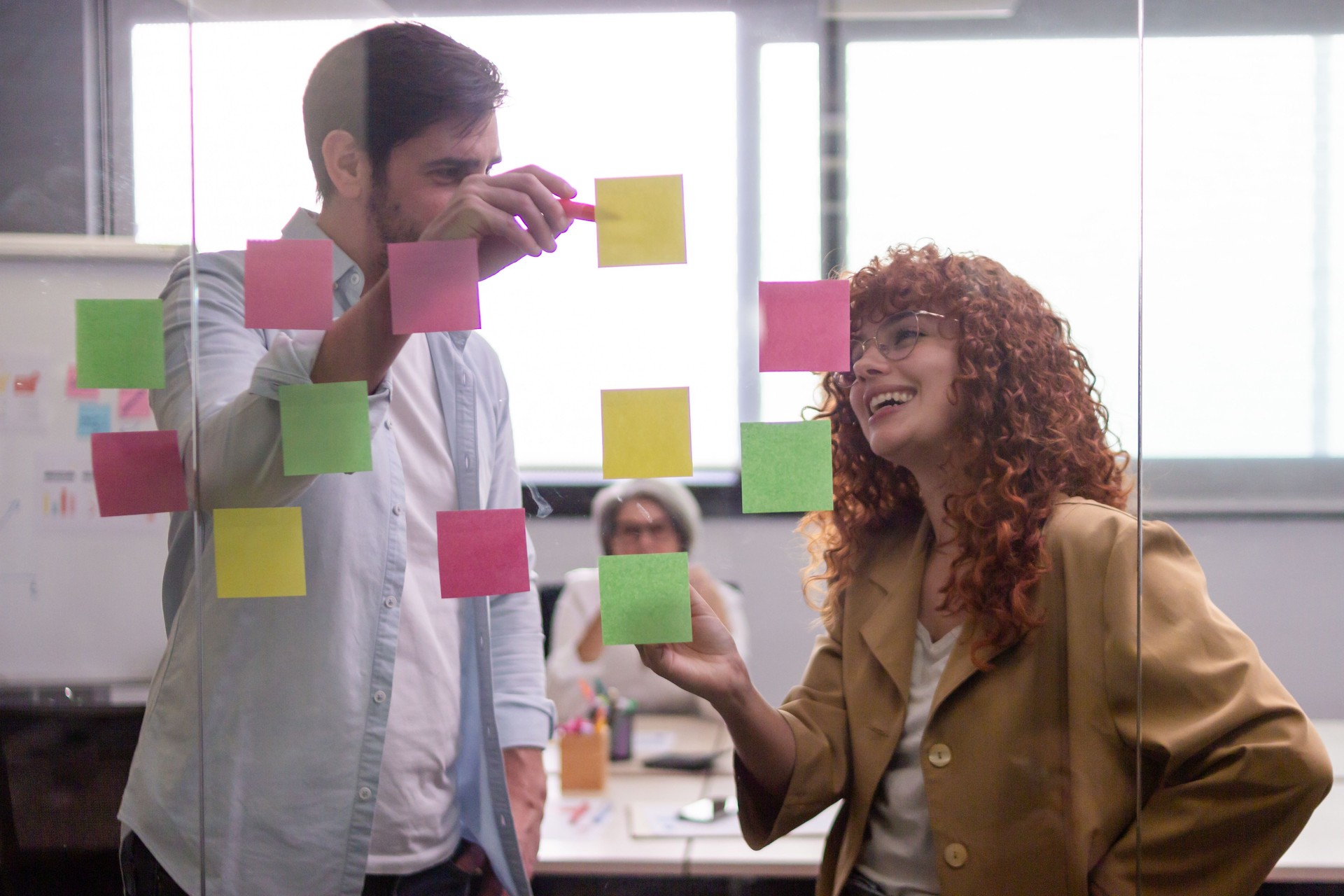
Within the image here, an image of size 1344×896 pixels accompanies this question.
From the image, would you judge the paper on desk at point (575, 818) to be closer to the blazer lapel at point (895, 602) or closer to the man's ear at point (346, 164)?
the blazer lapel at point (895, 602)

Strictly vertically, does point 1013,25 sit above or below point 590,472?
above

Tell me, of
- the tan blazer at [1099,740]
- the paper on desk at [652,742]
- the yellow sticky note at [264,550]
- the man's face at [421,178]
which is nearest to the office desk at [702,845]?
the paper on desk at [652,742]

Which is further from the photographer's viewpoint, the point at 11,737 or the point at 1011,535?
the point at 11,737

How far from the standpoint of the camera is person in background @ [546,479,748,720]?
98 cm

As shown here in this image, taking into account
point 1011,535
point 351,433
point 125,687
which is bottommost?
point 125,687

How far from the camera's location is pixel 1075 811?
953 millimetres

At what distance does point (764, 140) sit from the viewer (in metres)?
0.99

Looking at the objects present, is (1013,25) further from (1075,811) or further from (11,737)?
(11,737)

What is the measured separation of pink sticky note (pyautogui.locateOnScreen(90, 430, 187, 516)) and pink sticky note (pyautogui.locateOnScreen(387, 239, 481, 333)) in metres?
0.31

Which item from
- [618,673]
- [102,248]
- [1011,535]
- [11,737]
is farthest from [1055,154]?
[11,737]

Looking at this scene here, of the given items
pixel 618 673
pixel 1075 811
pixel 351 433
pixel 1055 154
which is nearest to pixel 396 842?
pixel 618 673

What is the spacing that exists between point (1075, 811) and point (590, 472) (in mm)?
622

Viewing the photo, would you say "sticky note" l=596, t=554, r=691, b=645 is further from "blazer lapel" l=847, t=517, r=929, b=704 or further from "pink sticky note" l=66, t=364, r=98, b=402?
"pink sticky note" l=66, t=364, r=98, b=402

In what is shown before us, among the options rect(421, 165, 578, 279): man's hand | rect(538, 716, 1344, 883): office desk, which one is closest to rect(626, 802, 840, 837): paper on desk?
rect(538, 716, 1344, 883): office desk
